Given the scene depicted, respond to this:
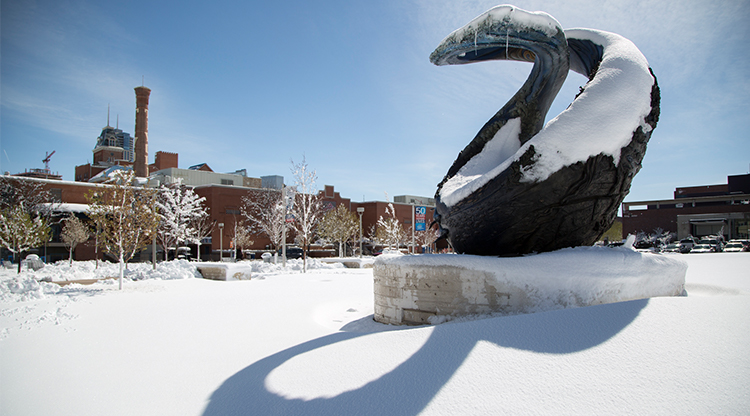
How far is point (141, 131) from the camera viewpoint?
40906 mm

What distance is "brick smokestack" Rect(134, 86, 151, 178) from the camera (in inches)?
1575

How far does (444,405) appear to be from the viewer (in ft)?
10.1

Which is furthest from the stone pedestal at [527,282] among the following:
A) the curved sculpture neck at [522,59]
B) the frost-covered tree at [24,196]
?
the frost-covered tree at [24,196]

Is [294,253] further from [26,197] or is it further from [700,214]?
[700,214]

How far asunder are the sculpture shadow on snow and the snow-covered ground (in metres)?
0.02

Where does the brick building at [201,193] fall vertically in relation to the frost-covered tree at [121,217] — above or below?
above

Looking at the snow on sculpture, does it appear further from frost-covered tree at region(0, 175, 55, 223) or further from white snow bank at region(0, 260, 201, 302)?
frost-covered tree at region(0, 175, 55, 223)

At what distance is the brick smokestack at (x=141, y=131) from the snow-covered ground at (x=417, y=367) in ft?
126

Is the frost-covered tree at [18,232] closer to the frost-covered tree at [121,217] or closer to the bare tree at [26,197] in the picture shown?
the bare tree at [26,197]

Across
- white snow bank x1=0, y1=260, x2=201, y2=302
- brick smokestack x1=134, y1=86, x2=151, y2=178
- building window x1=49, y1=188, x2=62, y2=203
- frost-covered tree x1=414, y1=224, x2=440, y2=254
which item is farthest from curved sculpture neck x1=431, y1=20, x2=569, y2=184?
building window x1=49, y1=188, x2=62, y2=203

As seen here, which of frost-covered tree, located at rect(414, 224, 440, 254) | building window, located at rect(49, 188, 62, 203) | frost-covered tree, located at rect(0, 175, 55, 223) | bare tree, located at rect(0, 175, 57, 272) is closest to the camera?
bare tree, located at rect(0, 175, 57, 272)

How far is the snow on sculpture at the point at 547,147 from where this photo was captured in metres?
5.43

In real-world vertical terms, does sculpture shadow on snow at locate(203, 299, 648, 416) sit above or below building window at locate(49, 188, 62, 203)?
below

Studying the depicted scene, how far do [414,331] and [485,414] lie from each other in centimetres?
167
